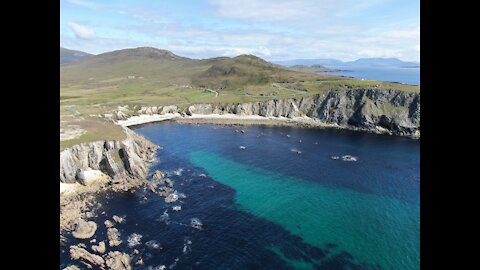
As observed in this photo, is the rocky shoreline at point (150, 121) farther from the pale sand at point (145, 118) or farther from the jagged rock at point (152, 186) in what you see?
the jagged rock at point (152, 186)

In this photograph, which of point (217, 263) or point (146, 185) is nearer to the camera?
point (217, 263)

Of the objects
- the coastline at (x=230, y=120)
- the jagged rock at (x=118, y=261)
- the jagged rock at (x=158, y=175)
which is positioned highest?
the coastline at (x=230, y=120)

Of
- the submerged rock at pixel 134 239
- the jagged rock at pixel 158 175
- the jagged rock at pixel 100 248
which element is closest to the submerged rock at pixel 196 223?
the submerged rock at pixel 134 239

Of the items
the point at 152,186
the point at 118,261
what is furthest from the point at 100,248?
the point at 152,186

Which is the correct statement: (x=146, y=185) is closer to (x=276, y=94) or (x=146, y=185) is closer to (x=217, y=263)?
(x=217, y=263)

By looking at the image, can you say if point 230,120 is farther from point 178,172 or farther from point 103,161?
point 103,161

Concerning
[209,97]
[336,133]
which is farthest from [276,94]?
[336,133]

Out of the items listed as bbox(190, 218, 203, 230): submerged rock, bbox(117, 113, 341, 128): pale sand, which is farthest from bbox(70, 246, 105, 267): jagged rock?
bbox(117, 113, 341, 128): pale sand
